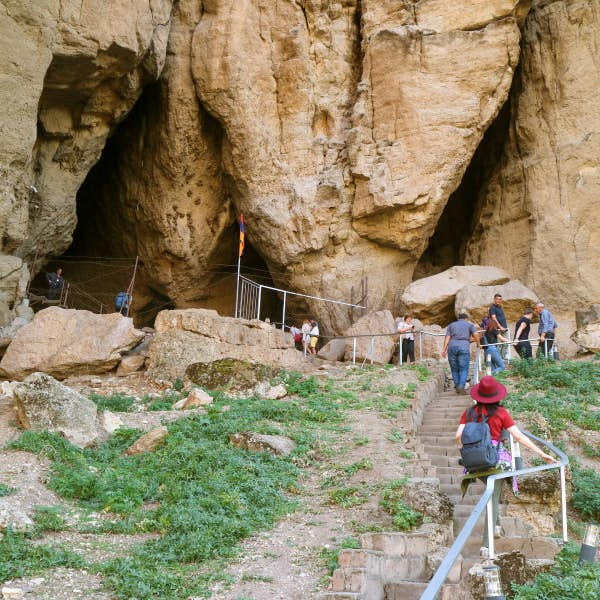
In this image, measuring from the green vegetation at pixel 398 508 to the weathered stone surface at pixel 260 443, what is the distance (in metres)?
1.97

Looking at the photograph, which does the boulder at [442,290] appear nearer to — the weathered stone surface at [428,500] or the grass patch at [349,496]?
the grass patch at [349,496]

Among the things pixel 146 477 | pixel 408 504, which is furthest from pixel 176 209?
pixel 408 504

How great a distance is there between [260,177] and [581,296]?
9843 mm

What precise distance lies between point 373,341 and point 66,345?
727 cm

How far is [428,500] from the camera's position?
7.07m

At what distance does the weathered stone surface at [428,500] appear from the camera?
6953 mm

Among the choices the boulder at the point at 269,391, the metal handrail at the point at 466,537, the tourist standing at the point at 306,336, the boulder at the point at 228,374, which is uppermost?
the tourist standing at the point at 306,336

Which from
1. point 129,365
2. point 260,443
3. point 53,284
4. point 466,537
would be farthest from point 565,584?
point 53,284

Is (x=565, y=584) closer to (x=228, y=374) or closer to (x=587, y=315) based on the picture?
(x=228, y=374)

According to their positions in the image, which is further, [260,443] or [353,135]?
[353,135]

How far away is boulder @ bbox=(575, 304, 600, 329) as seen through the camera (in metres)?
16.6

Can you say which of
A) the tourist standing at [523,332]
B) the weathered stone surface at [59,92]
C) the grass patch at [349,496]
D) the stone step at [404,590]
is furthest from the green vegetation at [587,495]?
the weathered stone surface at [59,92]

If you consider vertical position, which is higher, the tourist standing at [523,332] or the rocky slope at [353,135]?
the rocky slope at [353,135]

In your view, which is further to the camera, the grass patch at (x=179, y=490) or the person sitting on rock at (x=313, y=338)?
the person sitting on rock at (x=313, y=338)
